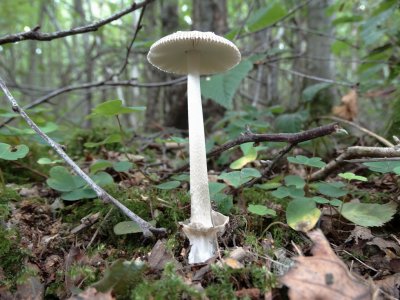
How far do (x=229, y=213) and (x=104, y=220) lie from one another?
87cm

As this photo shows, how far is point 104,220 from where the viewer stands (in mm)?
2209

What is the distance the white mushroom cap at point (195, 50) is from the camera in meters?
1.87

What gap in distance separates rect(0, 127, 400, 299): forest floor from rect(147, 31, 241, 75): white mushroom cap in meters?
0.99

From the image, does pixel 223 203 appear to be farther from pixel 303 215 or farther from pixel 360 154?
pixel 360 154

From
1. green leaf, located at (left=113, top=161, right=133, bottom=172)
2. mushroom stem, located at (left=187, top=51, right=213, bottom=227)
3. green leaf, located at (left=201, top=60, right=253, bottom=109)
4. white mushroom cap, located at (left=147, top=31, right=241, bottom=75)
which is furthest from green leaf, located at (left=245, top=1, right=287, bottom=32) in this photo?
green leaf, located at (left=113, top=161, right=133, bottom=172)

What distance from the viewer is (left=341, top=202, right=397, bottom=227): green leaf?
1859 mm

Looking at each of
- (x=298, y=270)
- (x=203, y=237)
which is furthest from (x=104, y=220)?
(x=298, y=270)

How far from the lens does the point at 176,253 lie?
1.96m

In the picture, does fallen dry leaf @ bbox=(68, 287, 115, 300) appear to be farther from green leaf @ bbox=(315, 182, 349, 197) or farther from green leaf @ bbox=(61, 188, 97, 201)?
green leaf @ bbox=(315, 182, 349, 197)

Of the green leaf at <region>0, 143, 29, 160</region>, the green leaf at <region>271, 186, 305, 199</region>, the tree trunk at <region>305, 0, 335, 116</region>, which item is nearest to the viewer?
the green leaf at <region>0, 143, 29, 160</region>

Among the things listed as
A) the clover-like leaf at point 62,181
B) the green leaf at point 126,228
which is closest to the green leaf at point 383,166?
the green leaf at point 126,228

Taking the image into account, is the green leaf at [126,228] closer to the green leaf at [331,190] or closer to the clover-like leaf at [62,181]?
the clover-like leaf at [62,181]

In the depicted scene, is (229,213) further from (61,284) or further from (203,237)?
(61,284)

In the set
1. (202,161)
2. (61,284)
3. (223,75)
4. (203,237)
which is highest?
(223,75)
